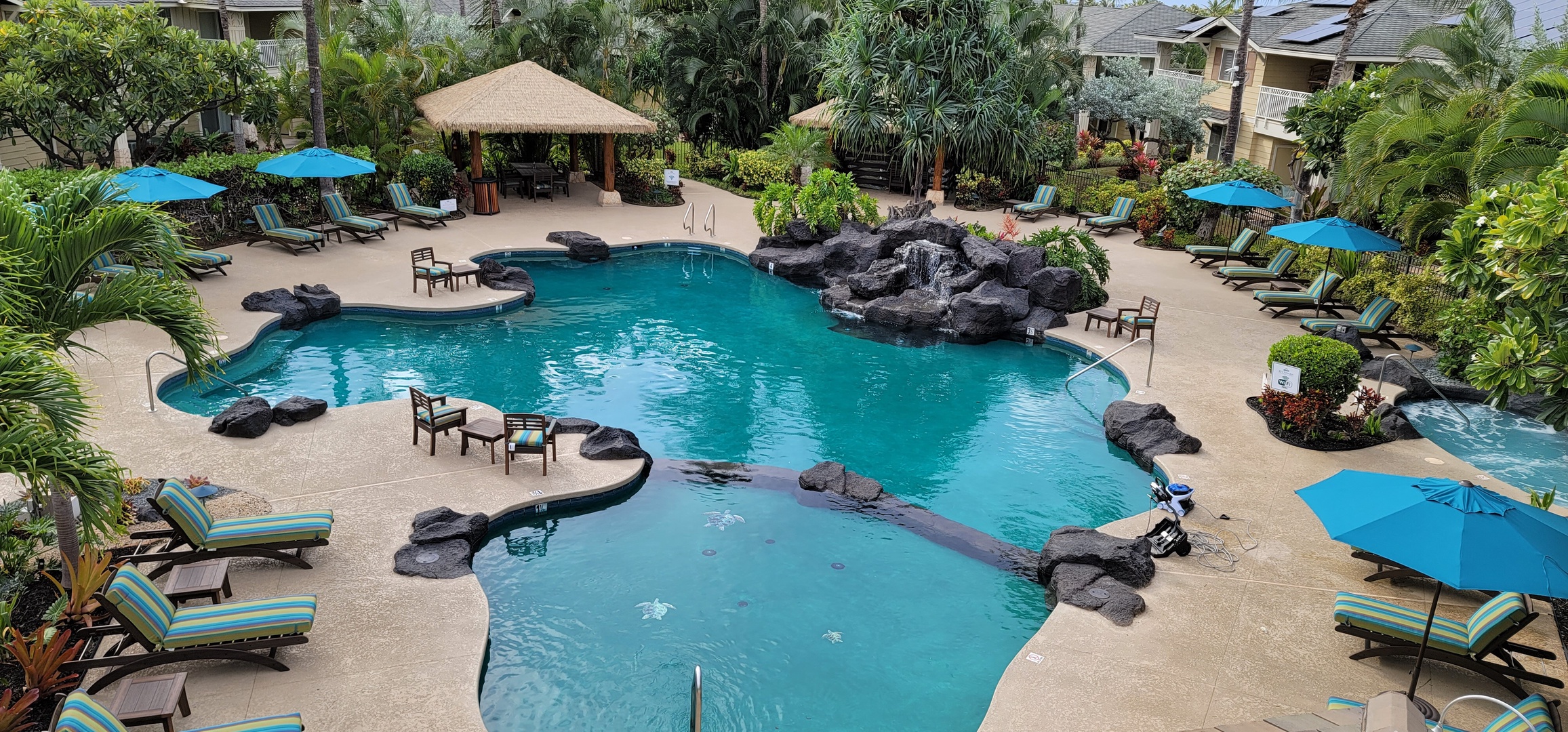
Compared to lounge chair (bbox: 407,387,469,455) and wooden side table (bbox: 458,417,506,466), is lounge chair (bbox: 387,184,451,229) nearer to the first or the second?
lounge chair (bbox: 407,387,469,455)

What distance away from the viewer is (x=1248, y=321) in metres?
19.3

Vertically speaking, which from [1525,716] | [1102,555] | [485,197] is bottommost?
[1102,555]

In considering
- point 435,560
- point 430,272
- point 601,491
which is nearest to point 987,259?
point 430,272

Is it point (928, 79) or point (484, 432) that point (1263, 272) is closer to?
point (928, 79)

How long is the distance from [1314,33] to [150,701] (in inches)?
1445

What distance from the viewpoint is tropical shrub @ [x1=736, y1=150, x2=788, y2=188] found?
30.5m

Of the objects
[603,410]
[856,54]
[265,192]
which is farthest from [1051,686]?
[856,54]

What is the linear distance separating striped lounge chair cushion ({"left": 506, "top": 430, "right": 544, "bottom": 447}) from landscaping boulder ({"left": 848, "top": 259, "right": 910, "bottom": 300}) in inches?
373

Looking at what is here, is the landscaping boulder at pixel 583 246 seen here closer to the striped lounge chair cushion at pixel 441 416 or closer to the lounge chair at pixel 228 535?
the striped lounge chair cushion at pixel 441 416

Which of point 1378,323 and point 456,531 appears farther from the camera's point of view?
point 1378,323

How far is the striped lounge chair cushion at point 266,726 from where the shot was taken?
6.78 metres

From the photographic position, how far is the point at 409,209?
78.3 ft

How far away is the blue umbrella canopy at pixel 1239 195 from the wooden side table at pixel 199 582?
63.7ft

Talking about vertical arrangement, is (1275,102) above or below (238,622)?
above
